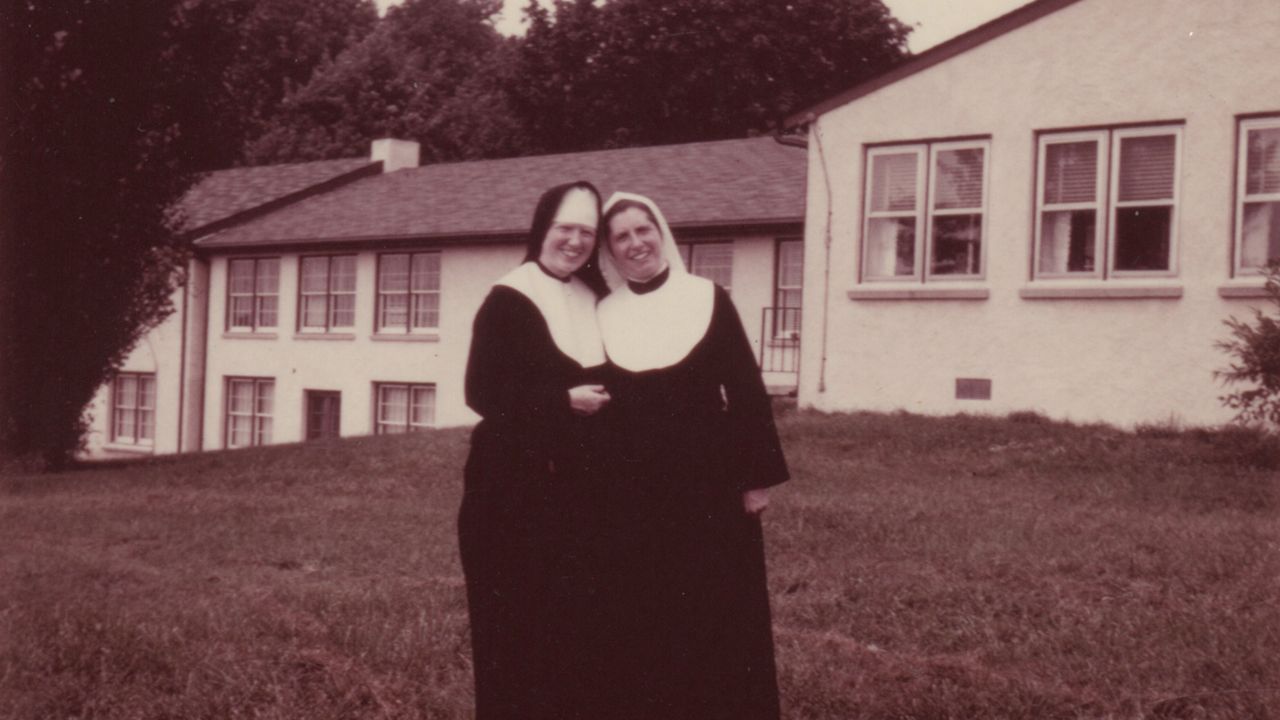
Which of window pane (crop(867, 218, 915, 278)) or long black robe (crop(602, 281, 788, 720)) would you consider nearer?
long black robe (crop(602, 281, 788, 720))

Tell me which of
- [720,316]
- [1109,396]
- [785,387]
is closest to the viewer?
[720,316]

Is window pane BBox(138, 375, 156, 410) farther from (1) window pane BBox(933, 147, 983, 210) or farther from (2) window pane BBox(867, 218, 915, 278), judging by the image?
(1) window pane BBox(933, 147, 983, 210)

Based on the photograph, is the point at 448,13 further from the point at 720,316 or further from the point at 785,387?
the point at 720,316

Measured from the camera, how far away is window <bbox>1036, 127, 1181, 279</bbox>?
18.4 m

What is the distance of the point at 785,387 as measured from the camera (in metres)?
23.1

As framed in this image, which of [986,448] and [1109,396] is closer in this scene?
[986,448]

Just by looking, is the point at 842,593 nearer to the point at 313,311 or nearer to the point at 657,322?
the point at 657,322

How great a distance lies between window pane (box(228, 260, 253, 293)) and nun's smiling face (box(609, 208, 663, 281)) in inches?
1139

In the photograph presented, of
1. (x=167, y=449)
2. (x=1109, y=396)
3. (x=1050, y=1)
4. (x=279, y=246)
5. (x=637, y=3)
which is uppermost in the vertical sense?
(x=637, y=3)

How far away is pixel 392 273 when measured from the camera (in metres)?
30.8

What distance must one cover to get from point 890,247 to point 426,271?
1237 centimetres

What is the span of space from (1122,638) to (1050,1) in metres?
12.7

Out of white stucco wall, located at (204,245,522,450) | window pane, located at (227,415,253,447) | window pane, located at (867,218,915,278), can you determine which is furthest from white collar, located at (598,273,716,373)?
window pane, located at (227,415,253,447)

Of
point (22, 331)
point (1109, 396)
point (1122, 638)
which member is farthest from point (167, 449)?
point (1122, 638)
